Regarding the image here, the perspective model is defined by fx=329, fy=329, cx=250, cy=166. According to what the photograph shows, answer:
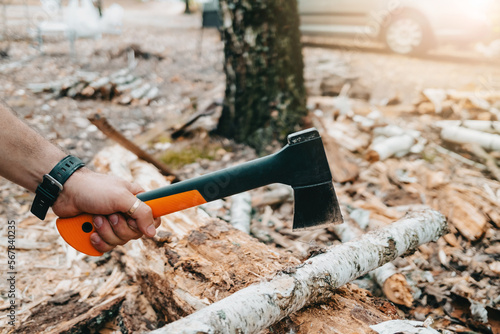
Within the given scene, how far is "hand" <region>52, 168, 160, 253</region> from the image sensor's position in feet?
5.76

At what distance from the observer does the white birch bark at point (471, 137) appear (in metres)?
3.76

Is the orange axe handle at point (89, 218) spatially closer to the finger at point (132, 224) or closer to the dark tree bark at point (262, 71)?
the finger at point (132, 224)

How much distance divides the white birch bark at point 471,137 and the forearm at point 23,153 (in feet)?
13.9

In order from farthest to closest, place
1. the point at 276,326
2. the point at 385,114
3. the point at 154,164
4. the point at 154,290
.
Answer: the point at 385,114 < the point at 154,164 < the point at 154,290 < the point at 276,326

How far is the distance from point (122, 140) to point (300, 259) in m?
2.02

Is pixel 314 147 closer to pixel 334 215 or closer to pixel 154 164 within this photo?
pixel 334 215

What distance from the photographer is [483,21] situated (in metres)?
6.64

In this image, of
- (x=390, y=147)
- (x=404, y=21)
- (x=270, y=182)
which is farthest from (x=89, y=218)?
(x=404, y=21)

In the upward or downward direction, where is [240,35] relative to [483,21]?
downward

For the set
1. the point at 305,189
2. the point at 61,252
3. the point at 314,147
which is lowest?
the point at 61,252

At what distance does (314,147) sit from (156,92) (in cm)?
529

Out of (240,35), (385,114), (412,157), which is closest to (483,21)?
(385,114)

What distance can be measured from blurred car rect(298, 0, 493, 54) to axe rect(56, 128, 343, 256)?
711cm

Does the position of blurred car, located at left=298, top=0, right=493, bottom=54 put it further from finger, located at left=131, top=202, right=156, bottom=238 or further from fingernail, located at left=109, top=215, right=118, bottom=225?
fingernail, located at left=109, top=215, right=118, bottom=225
